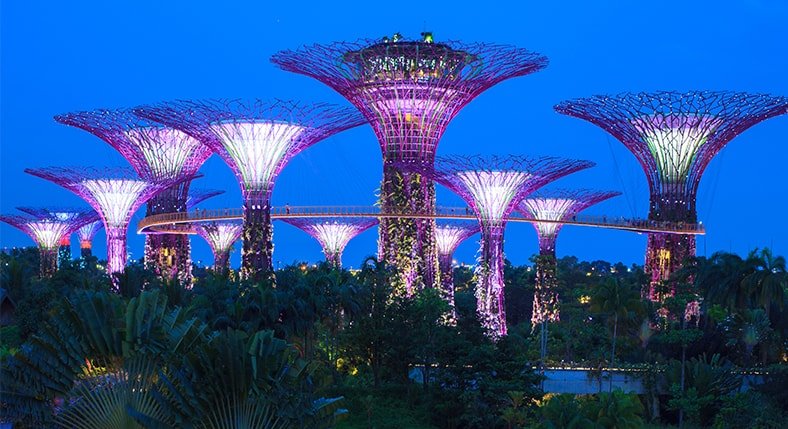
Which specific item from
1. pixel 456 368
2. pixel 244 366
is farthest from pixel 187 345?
pixel 456 368

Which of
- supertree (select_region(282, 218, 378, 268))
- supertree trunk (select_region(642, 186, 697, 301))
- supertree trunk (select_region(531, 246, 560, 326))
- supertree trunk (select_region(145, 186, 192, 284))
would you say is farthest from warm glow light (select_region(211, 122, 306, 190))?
supertree (select_region(282, 218, 378, 268))

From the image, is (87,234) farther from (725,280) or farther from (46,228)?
(725,280)

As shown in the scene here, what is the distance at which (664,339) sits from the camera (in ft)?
137

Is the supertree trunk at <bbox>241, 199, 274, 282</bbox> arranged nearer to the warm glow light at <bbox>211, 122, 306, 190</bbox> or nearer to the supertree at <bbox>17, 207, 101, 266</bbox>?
the warm glow light at <bbox>211, 122, 306, 190</bbox>

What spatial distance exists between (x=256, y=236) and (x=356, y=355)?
12303 millimetres

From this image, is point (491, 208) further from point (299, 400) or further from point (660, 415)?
point (299, 400)

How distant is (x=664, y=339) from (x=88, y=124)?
32.5 m

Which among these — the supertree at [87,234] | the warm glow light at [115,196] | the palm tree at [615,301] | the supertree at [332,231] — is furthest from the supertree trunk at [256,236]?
the supertree at [87,234]

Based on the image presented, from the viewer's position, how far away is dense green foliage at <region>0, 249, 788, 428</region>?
19.3 meters

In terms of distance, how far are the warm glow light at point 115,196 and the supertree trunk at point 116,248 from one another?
0.42 metres

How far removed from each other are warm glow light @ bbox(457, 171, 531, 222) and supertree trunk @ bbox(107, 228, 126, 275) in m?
22.1

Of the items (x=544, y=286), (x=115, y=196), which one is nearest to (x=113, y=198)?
(x=115, y=196)

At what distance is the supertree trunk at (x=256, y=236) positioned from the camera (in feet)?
167

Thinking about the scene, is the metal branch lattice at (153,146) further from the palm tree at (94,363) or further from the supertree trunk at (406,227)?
the palm tree at (94,363)
